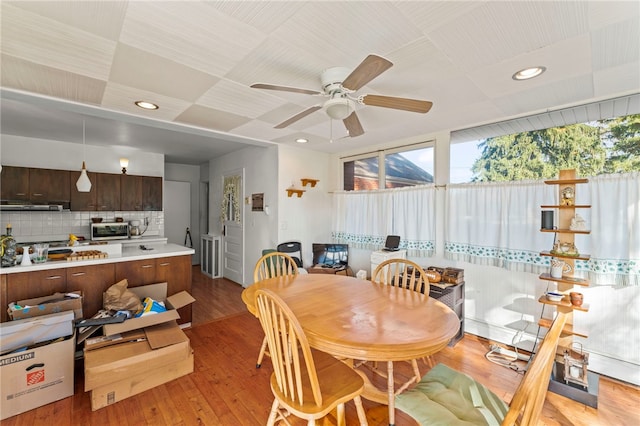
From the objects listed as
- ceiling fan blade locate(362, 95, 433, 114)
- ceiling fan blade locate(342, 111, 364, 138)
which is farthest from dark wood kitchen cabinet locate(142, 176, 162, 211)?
ceiling fan blade locate(362, 95, 433, 114)

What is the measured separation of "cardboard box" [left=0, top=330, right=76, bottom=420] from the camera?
1.85 meters

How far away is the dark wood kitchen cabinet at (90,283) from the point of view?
2.61 meters

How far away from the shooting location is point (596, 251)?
238 cm

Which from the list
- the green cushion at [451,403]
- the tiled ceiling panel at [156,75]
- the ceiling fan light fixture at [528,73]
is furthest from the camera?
the ceiling fan light fixture at [528,73]

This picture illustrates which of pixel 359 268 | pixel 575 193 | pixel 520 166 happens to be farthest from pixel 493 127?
pixel 359 268

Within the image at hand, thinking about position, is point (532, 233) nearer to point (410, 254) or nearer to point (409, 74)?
point (410, 254)

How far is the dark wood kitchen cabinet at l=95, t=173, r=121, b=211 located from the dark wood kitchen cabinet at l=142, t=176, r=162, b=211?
389 millimetres

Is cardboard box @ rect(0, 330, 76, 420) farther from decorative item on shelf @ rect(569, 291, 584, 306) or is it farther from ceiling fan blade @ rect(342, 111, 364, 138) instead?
decorative item on shelf @ rect(569, 291, 584, 306)

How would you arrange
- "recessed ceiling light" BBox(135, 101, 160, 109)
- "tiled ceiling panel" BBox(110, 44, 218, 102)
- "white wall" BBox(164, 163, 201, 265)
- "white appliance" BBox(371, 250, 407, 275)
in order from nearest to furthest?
"tiled ceiling panel" BBox(110, 44, 218, 102) < "recessed ceiling light" BBox(135, 101, 160, 109) < "white appliance" BBox(371, 250, 407, 275) < "white wall" BBox(164, 163, 201, 265)

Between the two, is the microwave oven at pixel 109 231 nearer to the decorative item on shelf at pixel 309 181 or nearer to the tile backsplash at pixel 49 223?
the tile backsplash at pixel 49 223

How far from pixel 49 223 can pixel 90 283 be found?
2799 millimetres

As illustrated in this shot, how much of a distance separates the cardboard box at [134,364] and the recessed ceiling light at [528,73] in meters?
3.32

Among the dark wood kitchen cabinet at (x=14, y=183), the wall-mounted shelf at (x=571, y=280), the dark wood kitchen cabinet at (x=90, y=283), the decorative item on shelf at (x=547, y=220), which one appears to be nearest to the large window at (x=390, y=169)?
the decorative item on shelf at (x=547, y=220)

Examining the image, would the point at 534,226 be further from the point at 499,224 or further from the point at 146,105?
the point at 146,105
